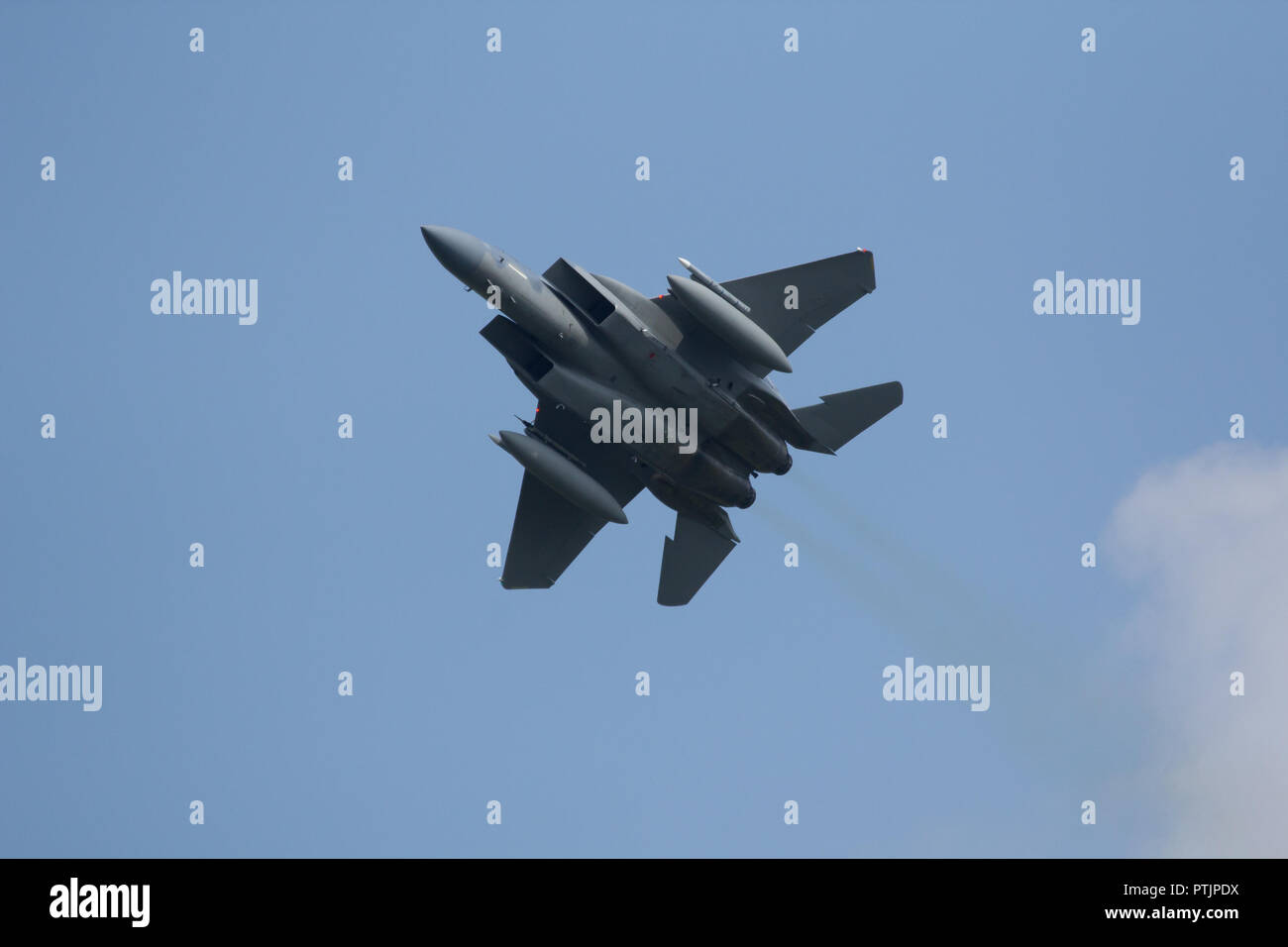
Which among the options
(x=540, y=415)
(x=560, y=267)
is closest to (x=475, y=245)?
(x=560, y=267)

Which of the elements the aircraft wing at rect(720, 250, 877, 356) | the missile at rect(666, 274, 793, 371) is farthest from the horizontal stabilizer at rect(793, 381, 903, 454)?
the missile at rect(666, 274, 793, 371)

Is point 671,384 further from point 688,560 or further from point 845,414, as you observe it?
point 688,560

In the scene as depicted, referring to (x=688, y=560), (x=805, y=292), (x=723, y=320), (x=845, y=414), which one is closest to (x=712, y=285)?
(x=723, y=320)

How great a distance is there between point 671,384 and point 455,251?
14.8 ft

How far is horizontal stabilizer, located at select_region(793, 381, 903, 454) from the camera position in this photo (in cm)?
2722

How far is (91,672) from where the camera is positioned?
29141 millimetres

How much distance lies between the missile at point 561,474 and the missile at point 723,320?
3622 mm

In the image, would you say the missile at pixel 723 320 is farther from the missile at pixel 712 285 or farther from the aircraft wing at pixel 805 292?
the aircraft wing at pixel 805 292

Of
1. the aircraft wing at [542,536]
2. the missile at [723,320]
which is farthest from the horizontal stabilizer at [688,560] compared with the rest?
the missile at [723,320]

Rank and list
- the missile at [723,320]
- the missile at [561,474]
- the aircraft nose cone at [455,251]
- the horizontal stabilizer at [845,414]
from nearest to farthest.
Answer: the aircraft nose cone at [455,251] < the missile at [723,320] < the missile at [561,474] < the horizontal stabilizer at [845,414]

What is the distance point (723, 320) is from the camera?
2469 cm

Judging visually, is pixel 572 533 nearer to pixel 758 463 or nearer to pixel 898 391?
pixel 758 463

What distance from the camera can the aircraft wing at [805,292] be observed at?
88.0 ft

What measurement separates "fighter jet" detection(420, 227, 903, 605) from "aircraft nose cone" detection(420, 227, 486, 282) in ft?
0.07
